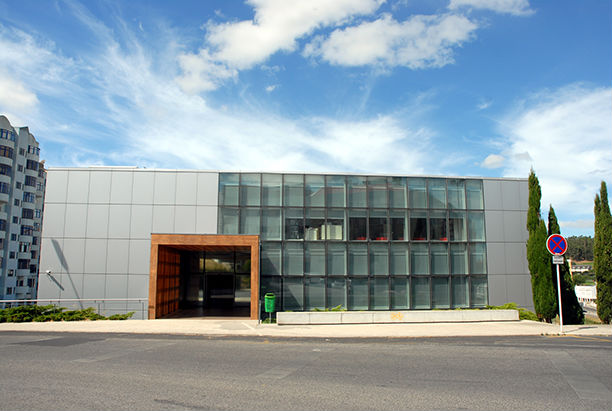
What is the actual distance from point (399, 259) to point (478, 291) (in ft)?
14.6

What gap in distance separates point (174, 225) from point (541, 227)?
1762cm

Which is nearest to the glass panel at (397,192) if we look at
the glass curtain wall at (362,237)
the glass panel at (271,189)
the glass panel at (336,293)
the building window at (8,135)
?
the glass curtain wall at (362,237)

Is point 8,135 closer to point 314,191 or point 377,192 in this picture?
point 314,191

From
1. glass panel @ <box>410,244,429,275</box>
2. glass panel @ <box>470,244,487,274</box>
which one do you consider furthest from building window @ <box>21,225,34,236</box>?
glass panel @ <box>470,244,487,274</box>

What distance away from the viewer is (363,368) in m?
9.51

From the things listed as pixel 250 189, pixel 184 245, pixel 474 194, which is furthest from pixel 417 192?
pixel 184 245

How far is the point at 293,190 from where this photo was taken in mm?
21547

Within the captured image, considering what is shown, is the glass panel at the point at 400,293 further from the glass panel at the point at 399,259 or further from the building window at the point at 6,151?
the building window at the point at 6,151

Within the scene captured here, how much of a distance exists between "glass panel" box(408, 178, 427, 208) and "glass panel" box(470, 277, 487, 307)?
4.64 m

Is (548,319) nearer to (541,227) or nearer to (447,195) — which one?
(541,227)

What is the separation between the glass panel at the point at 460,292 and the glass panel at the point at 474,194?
3.79m

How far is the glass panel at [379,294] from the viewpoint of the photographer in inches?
836

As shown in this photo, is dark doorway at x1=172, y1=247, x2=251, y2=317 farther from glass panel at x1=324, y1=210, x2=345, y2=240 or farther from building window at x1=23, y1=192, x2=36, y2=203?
building window at x1=23, y1=192, x2=36, y2=203

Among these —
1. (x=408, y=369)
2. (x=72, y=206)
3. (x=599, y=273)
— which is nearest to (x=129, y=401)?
(x=408, y=369)
